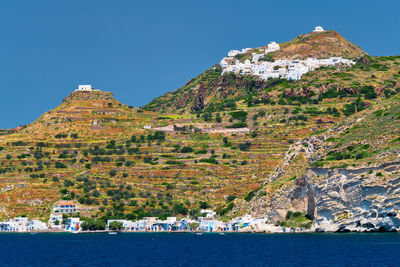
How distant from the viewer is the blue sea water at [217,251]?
71812mm

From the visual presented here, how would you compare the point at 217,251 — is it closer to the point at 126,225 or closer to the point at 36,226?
the point at 126,225

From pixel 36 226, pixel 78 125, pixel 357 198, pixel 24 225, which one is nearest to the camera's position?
pixel 357 198

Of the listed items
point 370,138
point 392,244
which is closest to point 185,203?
point 370,138

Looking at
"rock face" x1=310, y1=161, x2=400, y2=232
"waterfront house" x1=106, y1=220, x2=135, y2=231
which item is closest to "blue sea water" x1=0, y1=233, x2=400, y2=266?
"rock face" x1=310, y1=161, x2=400, y2=232

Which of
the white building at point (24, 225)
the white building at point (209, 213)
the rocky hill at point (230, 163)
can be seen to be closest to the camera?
the rocky hill at point (230, 163)

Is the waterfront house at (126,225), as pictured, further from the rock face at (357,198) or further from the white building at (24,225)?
the rock face at (357,198)

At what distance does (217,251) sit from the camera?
86500 millimetres

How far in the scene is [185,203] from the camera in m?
142

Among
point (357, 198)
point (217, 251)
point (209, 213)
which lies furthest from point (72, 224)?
point (357, 198)

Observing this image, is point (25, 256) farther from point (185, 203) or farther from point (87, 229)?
point (185, 203)

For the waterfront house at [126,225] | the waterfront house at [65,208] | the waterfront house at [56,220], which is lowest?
the waterfront house at [126,225]

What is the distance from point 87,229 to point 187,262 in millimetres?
65633

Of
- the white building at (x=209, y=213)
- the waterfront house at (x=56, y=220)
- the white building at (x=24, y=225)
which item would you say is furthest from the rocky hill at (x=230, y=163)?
the waterfront house at (x=56, y=220)

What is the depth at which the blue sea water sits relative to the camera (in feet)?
236
